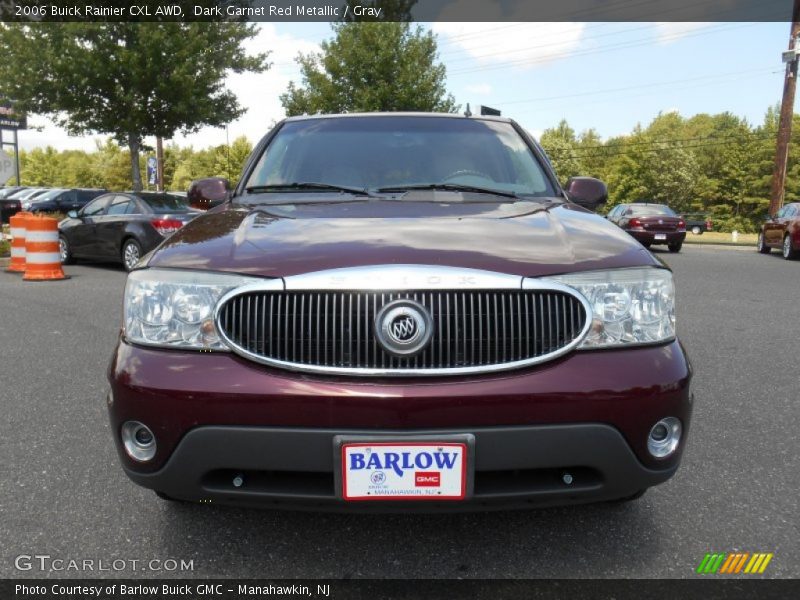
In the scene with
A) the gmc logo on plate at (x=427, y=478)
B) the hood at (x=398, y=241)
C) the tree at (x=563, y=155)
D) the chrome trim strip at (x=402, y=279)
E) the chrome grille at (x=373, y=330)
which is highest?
the tree at (x=563, y=155)

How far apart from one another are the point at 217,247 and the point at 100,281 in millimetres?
8557

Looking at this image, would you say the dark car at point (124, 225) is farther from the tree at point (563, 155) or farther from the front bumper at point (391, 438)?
the tree at point (563, 155)

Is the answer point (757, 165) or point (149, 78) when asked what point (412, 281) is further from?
point (757, 165)

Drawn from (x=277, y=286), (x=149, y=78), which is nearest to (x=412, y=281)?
(x=277, y=286)

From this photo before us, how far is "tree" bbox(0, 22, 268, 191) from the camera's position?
17625 mm

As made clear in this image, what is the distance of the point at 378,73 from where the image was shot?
80.2ft

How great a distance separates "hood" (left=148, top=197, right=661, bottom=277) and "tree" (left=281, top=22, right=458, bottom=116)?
2236 cm

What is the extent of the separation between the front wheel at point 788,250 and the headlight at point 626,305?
16.4m

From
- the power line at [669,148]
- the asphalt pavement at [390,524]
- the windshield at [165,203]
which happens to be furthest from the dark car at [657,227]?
the power line at [669,148]

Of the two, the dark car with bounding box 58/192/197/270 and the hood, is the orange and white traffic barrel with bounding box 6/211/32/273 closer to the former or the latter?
the dark car with bounding box 58/192/197/270

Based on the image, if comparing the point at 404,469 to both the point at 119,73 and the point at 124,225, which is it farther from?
the point at 119,73

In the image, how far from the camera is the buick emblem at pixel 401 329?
1908 mm

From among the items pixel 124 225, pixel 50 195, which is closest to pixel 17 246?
pixel 124 225

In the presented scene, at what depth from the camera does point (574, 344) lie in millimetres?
1979
